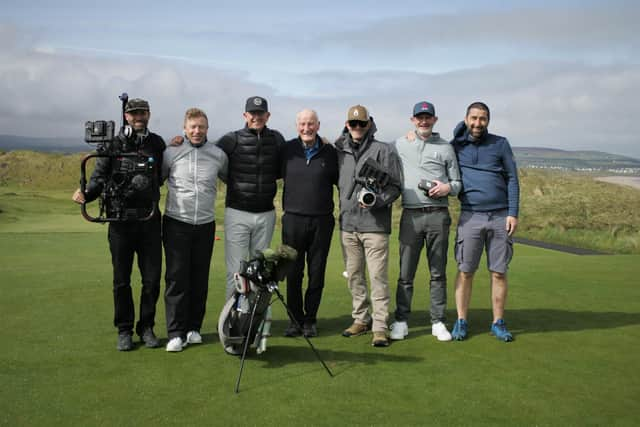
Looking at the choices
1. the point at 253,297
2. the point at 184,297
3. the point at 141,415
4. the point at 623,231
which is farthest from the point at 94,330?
the point at 623,231

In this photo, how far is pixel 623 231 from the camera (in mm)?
21047

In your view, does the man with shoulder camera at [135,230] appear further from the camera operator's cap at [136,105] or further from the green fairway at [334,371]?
the green fairway at [334,371]

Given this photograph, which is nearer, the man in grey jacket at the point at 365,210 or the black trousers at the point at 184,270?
the black trousers at the point at 184,270

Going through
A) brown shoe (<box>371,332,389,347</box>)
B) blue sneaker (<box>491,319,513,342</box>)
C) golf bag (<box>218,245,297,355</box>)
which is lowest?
brown shoe (<box>371,332,389,347</box>)

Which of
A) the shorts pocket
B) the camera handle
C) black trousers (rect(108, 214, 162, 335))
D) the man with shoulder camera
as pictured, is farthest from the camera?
the shorts pocket

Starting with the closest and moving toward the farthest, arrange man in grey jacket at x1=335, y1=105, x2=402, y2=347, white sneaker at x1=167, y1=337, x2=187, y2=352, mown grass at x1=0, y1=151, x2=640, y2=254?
white sneaker at x1=167, y1=337, x2=187, y2=352
man in grey jacket at x1=335, y1=105, x2=402, y2=347
mown grass at x1=0, y1=151, x2=640, y2=254

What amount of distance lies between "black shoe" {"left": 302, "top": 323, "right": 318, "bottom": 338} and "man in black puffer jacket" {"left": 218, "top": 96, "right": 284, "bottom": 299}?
0.88 metres

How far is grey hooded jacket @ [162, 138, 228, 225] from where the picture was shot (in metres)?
5.92

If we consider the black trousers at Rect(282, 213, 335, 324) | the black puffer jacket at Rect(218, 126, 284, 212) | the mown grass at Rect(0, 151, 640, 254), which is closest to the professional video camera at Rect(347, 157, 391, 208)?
the black trousers at Rect(282, 213, 335, 324)

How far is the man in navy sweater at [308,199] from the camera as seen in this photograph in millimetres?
6301

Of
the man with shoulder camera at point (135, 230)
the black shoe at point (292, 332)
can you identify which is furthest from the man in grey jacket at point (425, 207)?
the man with shoulder camera at point (135, 230)

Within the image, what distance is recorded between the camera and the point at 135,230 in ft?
19.2

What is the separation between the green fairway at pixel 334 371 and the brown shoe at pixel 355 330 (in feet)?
0.44

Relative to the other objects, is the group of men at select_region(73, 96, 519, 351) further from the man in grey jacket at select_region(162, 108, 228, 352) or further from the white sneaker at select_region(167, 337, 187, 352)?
the white sneaker at select_region(167, 337, 187, 352)
